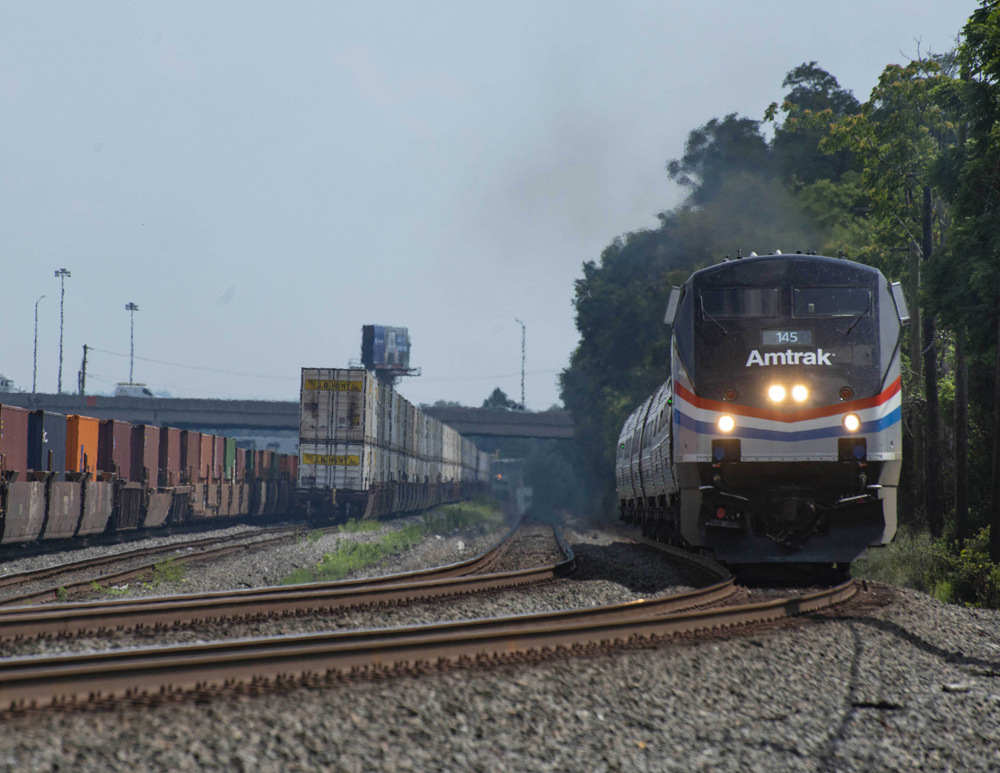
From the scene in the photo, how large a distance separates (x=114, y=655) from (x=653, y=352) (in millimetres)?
46220

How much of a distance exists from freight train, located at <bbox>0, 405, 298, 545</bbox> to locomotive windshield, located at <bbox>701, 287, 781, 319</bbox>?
44.6 ft

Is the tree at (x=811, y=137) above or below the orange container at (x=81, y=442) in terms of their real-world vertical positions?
above

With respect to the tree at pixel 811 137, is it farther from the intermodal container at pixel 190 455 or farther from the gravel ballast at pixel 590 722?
the gravel ballast at pixel 590 722

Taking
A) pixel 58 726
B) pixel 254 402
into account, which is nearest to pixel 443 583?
pixel 58 726

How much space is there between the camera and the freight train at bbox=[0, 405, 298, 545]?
19188 mm

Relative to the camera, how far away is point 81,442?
22656mm

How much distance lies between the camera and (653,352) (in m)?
50.4

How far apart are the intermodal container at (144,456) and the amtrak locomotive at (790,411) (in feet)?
60.3

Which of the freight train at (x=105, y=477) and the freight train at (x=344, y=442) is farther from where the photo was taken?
the freight train at (x=344, y=442)

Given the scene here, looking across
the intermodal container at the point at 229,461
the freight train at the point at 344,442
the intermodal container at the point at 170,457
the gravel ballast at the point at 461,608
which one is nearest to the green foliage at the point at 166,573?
the gravel ballast at the point at 461,608

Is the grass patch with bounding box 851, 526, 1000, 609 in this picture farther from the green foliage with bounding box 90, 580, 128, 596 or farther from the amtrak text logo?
the green foliage with bounding box 90, 580, 128, 596

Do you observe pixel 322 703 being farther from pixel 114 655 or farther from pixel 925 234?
pixel 925 234

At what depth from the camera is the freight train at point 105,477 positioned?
755 inches

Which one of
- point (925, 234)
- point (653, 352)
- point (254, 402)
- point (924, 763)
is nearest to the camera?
point (924, 763)
